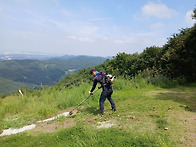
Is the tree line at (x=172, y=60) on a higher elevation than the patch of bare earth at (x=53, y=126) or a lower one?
higher

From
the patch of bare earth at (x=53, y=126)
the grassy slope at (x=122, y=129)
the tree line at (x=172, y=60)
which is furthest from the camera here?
the tree line at (x=172, y=60)

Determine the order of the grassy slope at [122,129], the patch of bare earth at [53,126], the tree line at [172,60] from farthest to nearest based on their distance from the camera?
the tree line at [172,60], the patch of bare earth at [53,126], the grassy slope at [122,129]

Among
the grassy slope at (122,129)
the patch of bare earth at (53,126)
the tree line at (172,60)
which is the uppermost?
the tree line at (172,60)

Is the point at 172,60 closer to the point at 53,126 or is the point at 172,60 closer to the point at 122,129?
the point at 122,129

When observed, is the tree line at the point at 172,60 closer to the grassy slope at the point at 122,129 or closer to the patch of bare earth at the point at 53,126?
the grassy slope at the point at 122,129

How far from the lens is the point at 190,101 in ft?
22.0

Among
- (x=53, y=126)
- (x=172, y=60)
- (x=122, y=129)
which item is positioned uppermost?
(x=172, y=60)

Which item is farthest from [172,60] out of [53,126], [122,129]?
[53,126]

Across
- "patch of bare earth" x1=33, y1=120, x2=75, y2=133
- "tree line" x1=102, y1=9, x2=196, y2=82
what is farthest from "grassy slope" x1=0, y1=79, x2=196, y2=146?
"tree line" x1=102, y1=9, x2=196, y2=82

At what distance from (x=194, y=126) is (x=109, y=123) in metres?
2.45

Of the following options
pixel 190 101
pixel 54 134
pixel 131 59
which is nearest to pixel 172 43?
pixel 131 59

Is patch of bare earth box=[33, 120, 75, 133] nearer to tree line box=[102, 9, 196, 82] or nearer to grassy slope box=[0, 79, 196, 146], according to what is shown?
grassy slope box=[0, 79, 196, 146]

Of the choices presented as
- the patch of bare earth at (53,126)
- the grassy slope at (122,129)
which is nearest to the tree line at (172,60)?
the grassy slope at (122,129)

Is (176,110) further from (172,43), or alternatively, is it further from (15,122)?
Answer: (172,43)
